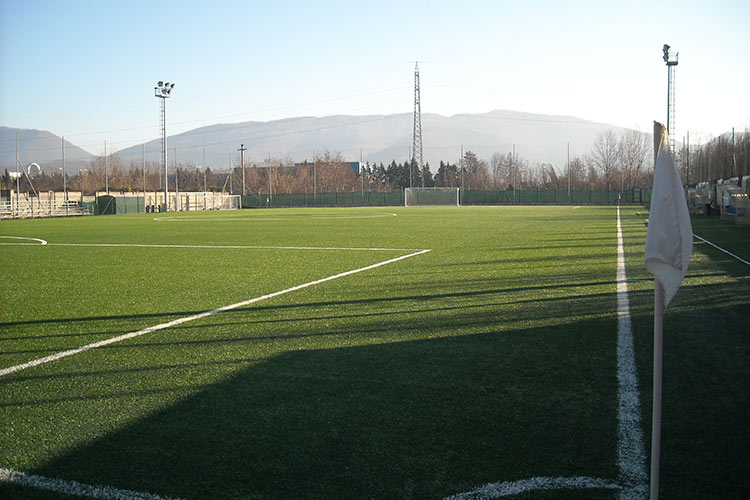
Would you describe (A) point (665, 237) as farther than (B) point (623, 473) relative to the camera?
No

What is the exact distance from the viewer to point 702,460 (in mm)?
3172

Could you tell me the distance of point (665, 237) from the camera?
2.53m

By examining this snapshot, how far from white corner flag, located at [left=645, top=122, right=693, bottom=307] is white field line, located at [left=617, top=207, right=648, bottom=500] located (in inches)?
36.4

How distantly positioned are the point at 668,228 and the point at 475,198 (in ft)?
245

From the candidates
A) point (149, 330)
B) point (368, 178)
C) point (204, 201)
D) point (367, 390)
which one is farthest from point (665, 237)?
point (368, 178)

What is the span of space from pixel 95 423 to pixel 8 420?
539 mm

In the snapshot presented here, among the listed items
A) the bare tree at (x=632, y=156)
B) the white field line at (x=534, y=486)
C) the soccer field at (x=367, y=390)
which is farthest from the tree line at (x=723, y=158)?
the white field line at (x=534, y=486)

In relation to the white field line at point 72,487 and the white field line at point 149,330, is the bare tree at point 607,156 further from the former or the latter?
the white field line at point 72,487

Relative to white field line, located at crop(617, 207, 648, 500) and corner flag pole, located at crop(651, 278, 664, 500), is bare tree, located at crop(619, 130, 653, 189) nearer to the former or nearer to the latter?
white field line, located at crop(617, 207, 648, 500)

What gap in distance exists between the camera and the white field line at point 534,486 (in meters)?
2.83

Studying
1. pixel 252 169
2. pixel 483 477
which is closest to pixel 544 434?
pixel 483 477

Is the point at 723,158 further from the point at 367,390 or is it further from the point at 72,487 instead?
the point at 72,487

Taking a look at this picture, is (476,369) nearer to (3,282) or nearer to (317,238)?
(3,282)

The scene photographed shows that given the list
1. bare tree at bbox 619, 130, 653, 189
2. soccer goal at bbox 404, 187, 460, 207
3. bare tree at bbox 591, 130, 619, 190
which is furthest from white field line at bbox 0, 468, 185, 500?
bare tree at bbox 591, 130, 619, 190
